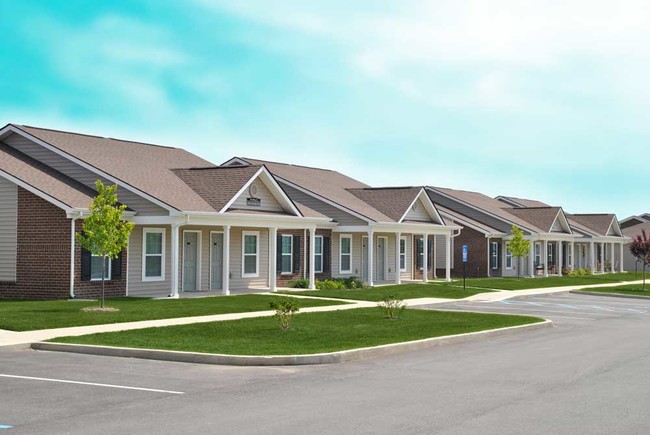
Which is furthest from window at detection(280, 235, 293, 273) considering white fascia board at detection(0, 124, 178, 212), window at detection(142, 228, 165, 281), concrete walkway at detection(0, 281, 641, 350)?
white fascia board at detection(0, 124, 178, 212)

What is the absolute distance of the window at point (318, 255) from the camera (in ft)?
127

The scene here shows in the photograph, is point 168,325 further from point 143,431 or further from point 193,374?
point 143,431

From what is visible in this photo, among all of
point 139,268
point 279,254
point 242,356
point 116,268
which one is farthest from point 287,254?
point 242,356

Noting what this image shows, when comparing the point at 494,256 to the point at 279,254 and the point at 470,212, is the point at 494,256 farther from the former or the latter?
the point at 279,254

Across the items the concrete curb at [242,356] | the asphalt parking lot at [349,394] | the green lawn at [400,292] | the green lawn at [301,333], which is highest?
the green lawn at [400,292]

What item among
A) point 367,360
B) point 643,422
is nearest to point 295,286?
point 367,360

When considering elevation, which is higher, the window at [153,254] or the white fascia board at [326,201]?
the white fascia board at [326,201]

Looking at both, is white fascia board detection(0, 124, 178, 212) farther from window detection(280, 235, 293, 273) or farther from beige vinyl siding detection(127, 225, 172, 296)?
window detection(280, 235, 293, 273)

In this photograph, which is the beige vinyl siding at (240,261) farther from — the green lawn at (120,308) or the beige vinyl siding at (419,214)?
the beige vinyl siding at (419,214)

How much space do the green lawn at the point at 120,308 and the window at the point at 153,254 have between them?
2221 millimetres

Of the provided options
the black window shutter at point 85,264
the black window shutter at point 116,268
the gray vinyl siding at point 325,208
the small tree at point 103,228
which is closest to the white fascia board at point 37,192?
the black window shutter at point 85,264

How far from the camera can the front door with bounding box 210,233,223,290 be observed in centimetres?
3247

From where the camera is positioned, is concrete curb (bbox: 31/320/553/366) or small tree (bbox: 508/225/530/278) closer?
concrete curb (bbox: 31/320/553/366)

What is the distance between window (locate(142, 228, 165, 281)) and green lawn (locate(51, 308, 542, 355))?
7963 mm
